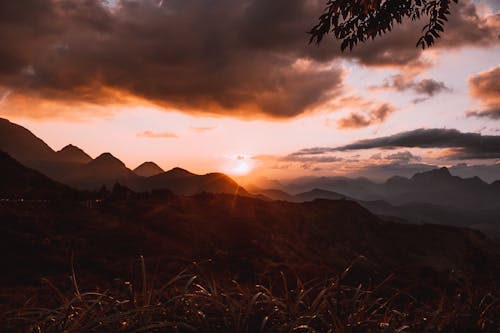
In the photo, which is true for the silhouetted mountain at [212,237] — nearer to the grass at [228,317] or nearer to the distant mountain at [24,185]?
the grass at [228,317]

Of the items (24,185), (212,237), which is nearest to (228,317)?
(212,237)

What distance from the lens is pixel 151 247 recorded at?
2323 centimetres

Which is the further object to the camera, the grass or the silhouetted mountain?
the silhouetted mountain

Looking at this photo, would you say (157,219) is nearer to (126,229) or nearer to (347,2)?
(126,229)

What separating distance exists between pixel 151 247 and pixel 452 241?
3295 inches

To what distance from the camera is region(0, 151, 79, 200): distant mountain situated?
40769mm

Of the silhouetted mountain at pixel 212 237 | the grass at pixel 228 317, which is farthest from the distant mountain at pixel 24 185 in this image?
the grass at pixel 228 317

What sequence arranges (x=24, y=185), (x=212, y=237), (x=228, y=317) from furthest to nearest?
(x=24, y=185) < (x=212, y=237) < (x=228, y=317)

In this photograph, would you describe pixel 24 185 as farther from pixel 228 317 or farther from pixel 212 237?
pixel 228 317

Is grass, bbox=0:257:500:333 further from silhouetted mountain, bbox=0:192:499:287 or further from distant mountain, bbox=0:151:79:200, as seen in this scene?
distant mountain, bbox=0:151:79:200

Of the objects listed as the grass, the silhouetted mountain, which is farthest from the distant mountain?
the grass

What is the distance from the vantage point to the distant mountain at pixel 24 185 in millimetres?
40769

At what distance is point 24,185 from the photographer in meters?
44.9

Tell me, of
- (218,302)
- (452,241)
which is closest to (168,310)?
(218,302)
